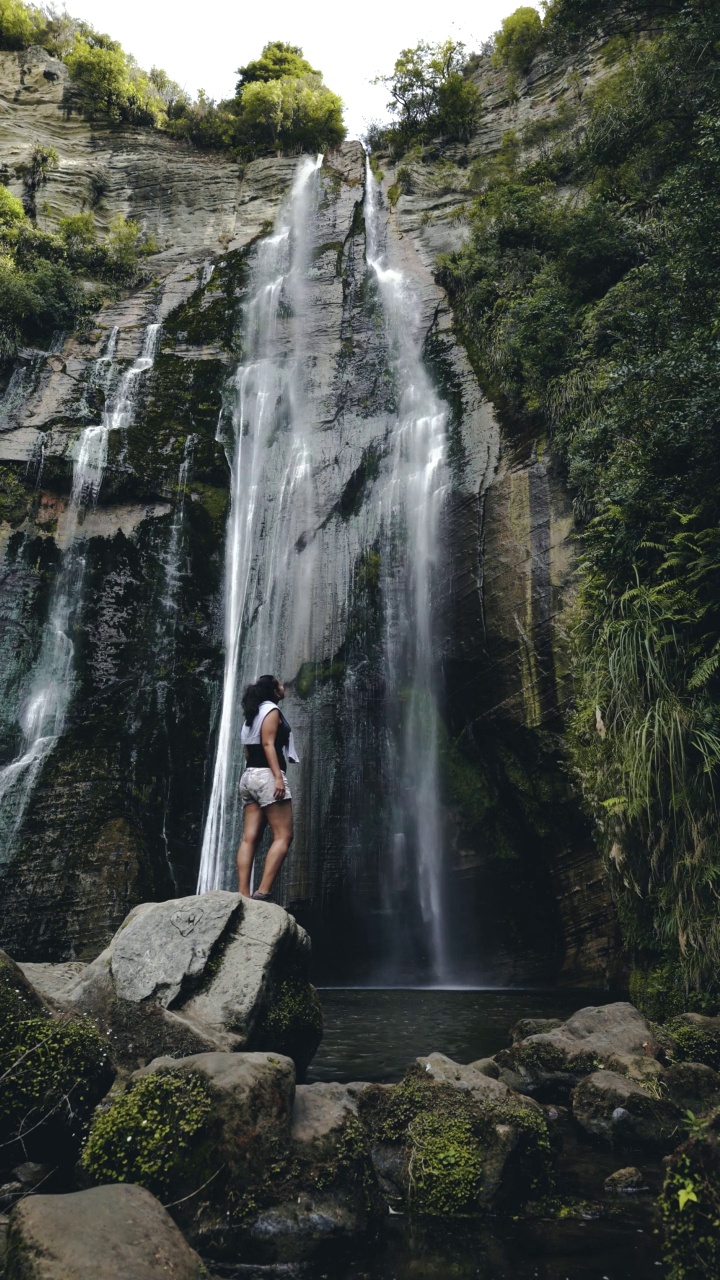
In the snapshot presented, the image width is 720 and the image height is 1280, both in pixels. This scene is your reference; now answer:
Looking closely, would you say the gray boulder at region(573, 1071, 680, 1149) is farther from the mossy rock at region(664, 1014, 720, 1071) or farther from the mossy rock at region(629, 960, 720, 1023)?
the mossy rock at region(629, 960, 720, 1023)

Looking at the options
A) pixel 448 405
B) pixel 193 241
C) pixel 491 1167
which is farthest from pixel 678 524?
pixel 193 241

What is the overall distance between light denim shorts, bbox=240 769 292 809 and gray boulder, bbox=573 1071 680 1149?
2841mm

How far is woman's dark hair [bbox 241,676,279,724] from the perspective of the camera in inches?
236

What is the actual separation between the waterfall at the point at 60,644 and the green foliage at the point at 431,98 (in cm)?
1446

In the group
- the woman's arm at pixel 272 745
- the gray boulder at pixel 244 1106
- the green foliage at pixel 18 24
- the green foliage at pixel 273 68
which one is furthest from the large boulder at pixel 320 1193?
the green foliage at pixel 18 24

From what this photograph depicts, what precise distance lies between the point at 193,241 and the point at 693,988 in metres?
21.5

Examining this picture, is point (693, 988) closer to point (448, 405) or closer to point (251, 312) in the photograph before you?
point (448, 405)

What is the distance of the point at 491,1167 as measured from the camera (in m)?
3.27

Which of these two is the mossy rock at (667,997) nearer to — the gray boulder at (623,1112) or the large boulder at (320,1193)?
the gray boulder at (623,1112)

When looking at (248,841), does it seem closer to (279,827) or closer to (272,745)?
(279,827)

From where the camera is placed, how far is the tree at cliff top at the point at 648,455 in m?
6.08

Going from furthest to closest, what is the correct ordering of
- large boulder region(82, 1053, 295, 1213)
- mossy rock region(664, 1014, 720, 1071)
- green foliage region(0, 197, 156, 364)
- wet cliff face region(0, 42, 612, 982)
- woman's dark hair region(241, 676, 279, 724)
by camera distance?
green foliage region(0, 197, 156, 364), wet cliff face region(0, 42, 612, 982), woman's dark hair region(241, 676, 279, 724), mossy rock region(664, 1014, 720, 1071), large boulder region(82, 1053, 295, 1213)

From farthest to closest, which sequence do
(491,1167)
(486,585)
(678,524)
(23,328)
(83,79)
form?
(83,79), (23,328), (486,585), (678,524), (491,1167)

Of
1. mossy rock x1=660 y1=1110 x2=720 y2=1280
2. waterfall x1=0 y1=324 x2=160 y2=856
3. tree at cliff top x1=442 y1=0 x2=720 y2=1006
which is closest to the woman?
tree at cliff top x1=442 y1=0 x2=720 y2=1006
